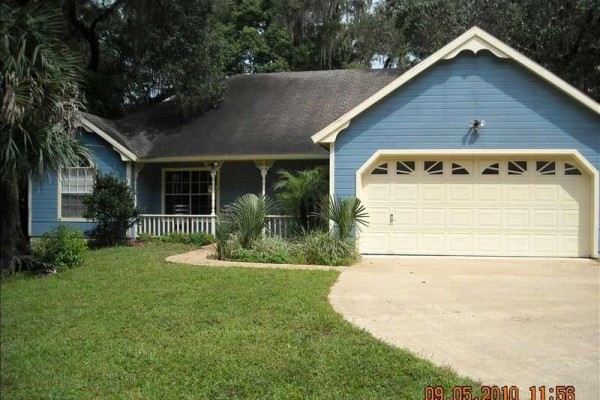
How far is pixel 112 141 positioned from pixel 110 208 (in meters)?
2.50

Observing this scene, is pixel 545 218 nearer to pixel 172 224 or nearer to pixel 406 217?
pixel 406 217

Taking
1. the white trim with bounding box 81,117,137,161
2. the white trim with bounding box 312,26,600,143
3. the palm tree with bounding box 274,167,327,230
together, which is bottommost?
the palm tree with bounding box 274,167,327,230

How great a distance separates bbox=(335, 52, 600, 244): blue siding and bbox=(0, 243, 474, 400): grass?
211 inches

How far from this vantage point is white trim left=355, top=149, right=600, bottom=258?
489 inches

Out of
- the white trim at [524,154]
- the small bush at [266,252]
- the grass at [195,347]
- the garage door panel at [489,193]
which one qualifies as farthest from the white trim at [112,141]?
the garage door panel at [489,193]

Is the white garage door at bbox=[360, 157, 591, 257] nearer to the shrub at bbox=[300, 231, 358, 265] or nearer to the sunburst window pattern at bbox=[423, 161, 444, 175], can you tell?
the sunburst window pattern at bbox=[423, 161, 444, 175]

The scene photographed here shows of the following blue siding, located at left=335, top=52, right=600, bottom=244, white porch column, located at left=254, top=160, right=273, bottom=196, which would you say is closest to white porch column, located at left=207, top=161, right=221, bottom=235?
white porch column, located at left=254, top=160, right=273, bottom=196

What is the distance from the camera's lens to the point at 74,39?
22766mm

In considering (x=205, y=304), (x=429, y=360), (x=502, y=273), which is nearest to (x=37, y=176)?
(x=205, y=304)

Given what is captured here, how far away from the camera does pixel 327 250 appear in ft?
39.1

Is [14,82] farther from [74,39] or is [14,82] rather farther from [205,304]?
[74,39]

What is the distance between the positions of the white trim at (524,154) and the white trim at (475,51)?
1064mm

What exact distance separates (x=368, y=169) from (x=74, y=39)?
15945 millimetres

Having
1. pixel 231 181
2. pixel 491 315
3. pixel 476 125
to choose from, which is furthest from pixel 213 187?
pixel 491 315
